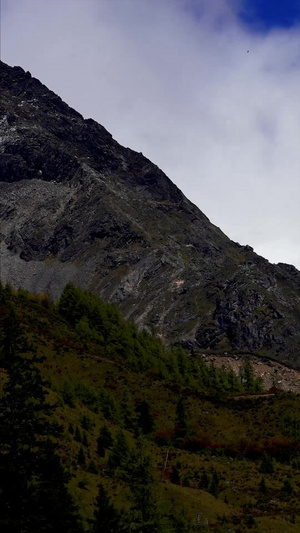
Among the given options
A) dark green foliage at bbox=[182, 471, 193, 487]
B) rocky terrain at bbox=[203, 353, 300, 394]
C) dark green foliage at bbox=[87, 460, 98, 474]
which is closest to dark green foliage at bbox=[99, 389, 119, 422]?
dark green foliage at bbox=[182, 471, 193, 487]

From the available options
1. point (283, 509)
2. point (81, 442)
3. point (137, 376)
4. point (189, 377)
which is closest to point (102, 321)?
point (189, 377)

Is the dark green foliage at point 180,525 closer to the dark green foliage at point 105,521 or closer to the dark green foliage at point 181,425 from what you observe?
the dark green foliage at point 105,521

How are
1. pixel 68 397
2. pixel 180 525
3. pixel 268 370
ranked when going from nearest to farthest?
pixel 180 525 < pixel 68 397 < pixel 268 370

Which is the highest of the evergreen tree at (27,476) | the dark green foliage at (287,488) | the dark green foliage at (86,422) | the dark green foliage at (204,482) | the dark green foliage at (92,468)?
the evergreen tree at (27,476)

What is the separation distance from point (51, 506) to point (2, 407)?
497cm

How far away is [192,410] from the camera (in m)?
82.4

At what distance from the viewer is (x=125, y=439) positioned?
52.2 metres

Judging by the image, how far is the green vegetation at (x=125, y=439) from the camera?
23.6m

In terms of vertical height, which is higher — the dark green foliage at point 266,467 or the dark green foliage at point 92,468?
the dark green foliage at point 266,467

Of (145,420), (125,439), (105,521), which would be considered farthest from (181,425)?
(105,521)

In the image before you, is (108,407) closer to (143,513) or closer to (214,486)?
(214,486)

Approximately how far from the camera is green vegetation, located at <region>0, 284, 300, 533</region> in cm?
2356

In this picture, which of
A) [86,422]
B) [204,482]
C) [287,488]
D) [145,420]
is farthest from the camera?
[145,420]

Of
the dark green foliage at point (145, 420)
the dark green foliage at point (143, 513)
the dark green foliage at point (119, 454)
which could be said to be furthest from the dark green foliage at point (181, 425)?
the dark green foliage at point (143, 513)
